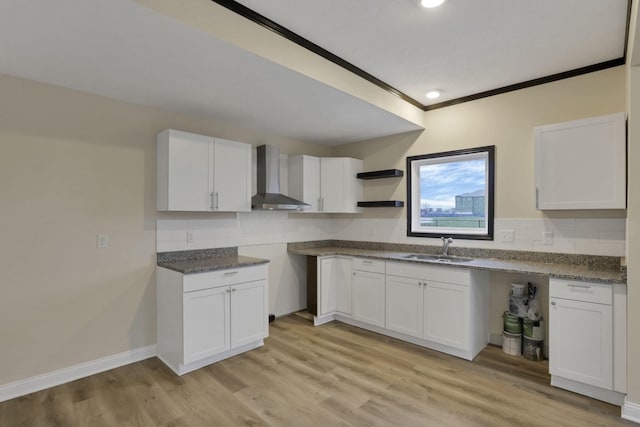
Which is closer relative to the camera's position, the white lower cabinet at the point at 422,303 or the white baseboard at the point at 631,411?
the white baseboard at the point at 631,411

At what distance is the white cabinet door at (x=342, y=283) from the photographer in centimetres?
400

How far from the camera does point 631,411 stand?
2.16 metres

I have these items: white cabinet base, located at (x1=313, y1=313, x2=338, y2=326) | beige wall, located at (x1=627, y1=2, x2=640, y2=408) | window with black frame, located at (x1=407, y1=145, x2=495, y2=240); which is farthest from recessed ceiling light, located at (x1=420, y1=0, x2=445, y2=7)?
white cabinet base, located at (x1=313, y1=313, x2=338, y2=326)

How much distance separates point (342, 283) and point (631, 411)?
2.63 m

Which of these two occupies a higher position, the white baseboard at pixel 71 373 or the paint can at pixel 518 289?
the paint can at pixel 518 289

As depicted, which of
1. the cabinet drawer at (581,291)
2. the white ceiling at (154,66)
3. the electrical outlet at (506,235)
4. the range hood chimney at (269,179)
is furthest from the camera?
the range hood chimney at (269,179)

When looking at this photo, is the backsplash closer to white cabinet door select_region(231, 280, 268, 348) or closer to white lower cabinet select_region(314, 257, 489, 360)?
white lower cabinet select_region(314, 257, 489, 360)

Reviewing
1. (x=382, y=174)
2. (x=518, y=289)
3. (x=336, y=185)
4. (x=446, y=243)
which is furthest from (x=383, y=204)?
(x=518, y=289)

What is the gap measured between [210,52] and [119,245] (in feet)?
6.30

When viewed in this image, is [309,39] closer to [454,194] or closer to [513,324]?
[454,194]

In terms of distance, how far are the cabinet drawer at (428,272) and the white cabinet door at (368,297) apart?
0.20 m

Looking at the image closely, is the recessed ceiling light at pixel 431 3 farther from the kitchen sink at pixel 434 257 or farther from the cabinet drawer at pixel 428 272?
the kitchen sink at pixel 434 257

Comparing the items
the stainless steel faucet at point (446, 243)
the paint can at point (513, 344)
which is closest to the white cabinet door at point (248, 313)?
the stainless steel faucet at point (446, 243)

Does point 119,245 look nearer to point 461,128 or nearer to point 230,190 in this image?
point 230,190
